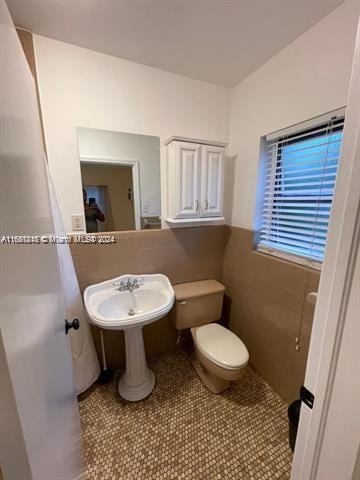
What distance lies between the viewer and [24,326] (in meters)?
0.46

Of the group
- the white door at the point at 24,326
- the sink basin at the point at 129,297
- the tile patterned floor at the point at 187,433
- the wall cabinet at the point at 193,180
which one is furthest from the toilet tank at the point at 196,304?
the white door at the point at 24,326

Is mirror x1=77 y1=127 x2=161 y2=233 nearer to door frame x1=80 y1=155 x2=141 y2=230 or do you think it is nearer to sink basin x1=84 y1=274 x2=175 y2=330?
door frame x1=80 y1=155 x2=141 y2=230

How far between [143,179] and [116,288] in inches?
33.2

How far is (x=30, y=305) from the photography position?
0.51m

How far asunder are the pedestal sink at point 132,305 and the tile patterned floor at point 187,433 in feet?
0.27

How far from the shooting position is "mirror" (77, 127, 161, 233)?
1.41 m

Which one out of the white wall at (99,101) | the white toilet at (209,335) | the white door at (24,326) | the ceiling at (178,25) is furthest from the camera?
the white toilet at (209,335)

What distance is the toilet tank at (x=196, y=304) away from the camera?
1.63 meters

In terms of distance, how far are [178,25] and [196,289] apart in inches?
66.1

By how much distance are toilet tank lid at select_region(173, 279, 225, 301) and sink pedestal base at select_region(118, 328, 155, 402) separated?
1.32 ft

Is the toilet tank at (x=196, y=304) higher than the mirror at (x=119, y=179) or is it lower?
lower

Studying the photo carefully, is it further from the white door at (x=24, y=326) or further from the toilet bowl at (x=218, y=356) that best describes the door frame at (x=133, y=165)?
the toilet bowl at (x=218, y=356)

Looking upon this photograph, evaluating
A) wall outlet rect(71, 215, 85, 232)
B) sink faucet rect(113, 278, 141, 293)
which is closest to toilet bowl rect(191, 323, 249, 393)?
sink faucet rect(113, 278, 141, 293)

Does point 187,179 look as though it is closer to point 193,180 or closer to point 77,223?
point 193,180
